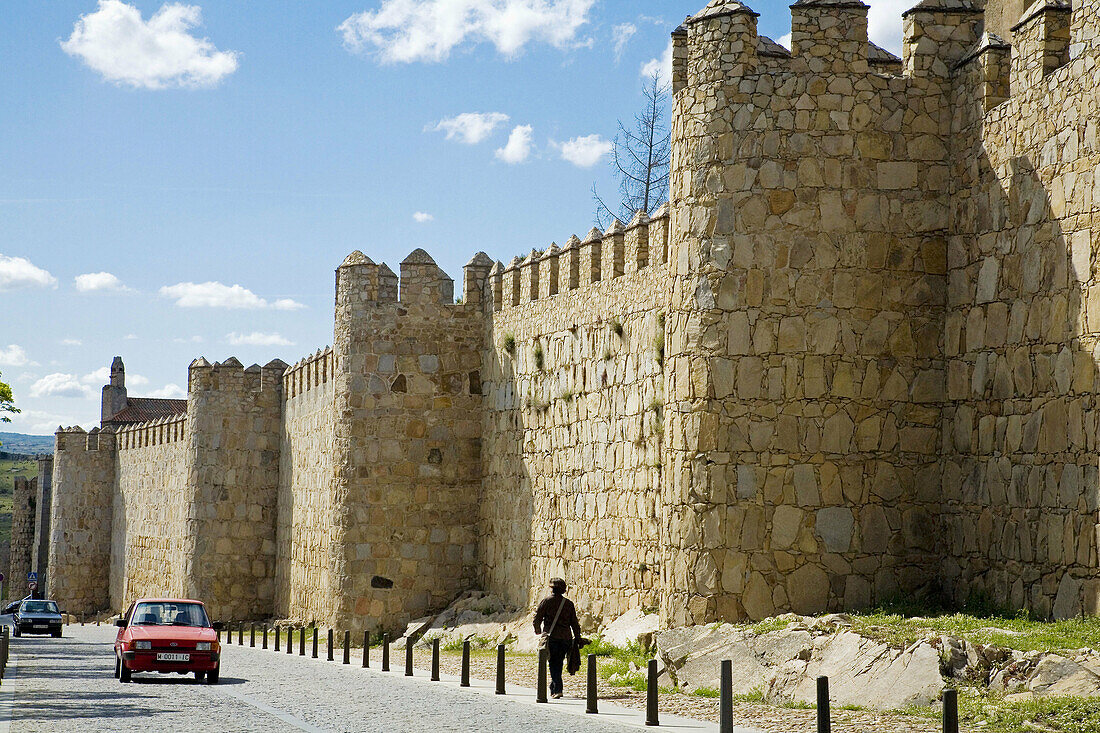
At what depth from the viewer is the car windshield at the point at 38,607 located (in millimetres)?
35531

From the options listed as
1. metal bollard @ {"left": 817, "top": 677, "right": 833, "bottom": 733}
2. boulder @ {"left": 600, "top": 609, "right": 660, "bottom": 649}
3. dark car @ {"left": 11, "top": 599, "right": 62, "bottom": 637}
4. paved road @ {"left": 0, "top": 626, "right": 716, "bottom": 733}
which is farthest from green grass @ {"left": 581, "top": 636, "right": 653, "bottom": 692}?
dark car @ {"left": 11, "top": 599, "right": 62, "bottom": 637}

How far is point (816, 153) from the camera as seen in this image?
1555 cm

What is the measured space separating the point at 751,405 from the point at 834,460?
0.99 meters

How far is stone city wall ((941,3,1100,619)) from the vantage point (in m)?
13.2

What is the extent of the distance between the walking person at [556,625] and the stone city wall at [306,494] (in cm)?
1076

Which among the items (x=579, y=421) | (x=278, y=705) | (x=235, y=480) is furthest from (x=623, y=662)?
(x=235, y=480)

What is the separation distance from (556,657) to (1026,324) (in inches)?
212

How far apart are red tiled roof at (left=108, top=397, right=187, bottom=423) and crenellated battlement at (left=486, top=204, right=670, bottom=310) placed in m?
41.9

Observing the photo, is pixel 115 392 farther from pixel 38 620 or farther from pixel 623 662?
pixel 623 662

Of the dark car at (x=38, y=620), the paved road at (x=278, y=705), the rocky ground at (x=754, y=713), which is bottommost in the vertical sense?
the dark car at (x=38, y=620)

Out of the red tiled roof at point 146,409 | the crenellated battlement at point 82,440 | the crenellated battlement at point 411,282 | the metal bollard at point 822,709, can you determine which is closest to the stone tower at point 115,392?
the red tiled roof at point 146,409

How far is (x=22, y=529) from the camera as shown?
62.0 meters

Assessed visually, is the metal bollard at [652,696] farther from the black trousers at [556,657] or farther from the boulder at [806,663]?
the black trousers at [556,657]

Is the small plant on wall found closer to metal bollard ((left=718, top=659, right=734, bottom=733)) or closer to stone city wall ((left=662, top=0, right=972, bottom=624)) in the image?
stone city wall ((left=662, top=0, right=972, bottom=624))
